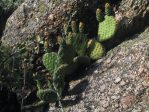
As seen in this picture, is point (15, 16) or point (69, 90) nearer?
point (69, 90)

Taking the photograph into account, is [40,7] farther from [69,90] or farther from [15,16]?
[69,90]

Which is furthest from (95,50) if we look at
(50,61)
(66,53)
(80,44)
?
(50,61)

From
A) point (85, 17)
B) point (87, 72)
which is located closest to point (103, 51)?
point (87, 72)

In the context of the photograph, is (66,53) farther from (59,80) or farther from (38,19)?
(38,19)

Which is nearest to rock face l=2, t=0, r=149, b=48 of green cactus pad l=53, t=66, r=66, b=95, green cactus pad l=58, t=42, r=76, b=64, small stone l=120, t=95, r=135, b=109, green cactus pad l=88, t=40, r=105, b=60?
green cactus pad l=88, t=40, r=105, b=60

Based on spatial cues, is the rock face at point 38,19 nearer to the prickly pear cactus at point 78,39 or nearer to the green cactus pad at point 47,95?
the prickly pear cactus at point 78,39
